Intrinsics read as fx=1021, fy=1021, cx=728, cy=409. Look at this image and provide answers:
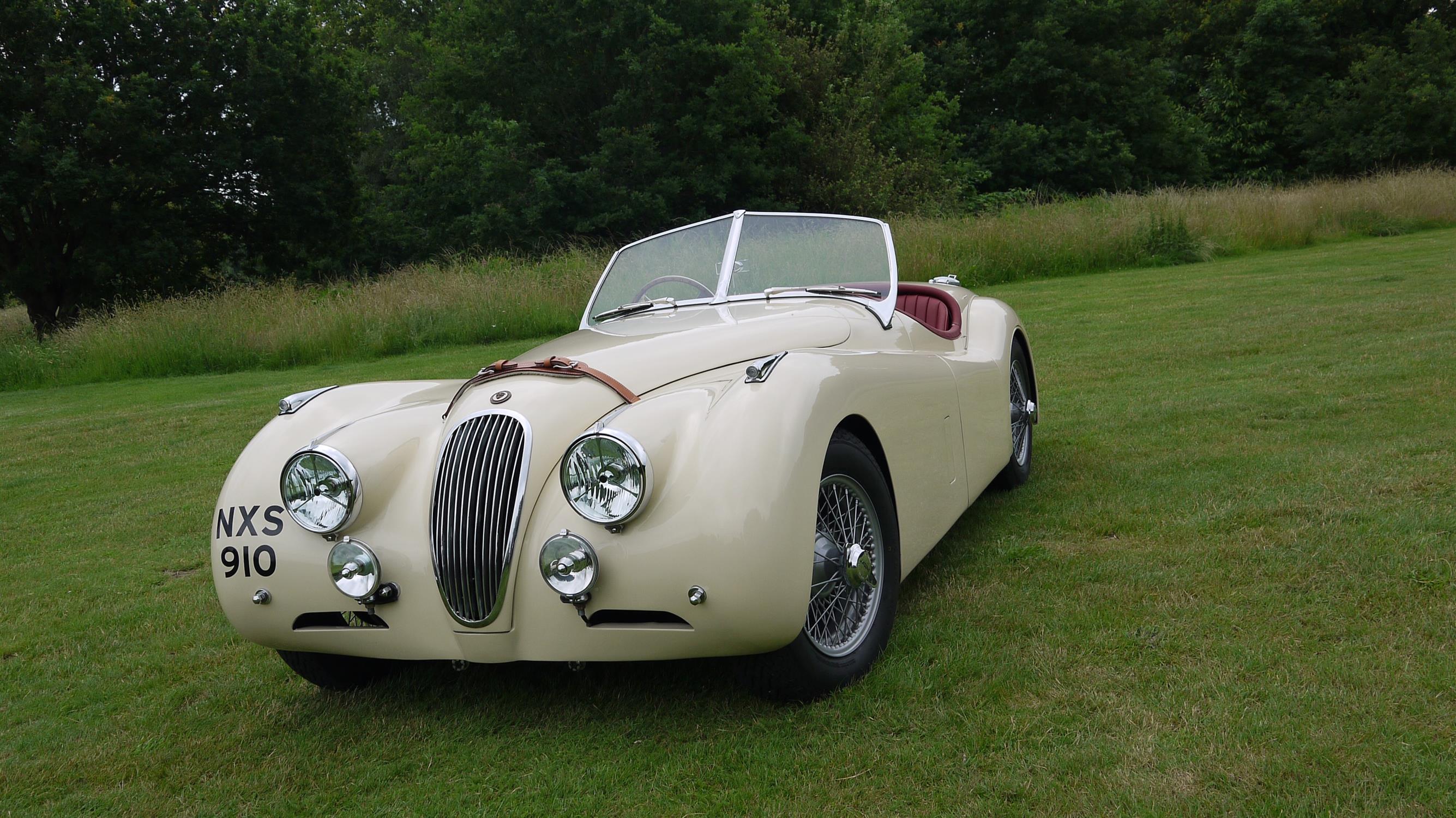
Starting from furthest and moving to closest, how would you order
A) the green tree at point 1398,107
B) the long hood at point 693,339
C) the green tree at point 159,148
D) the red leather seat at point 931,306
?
the green tree at point 1398,107, the green tree at point 159,148, the red leather seat at point 931,306, the long hood at point 693,339

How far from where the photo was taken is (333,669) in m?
3.21

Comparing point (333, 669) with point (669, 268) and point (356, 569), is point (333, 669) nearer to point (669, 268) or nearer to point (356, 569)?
point (356, 569)

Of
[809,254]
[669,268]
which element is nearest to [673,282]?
[669,268]

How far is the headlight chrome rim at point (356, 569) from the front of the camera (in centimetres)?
281

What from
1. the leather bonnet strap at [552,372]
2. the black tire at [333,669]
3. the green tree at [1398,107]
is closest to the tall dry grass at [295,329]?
the leather bonnet strap at [552,372]

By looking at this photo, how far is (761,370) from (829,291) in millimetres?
1530

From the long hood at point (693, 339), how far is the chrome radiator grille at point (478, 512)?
1.50 ft

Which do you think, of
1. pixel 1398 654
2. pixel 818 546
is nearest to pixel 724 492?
pixel 818 546

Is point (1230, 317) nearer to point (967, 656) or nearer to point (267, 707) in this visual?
point (967, 656)

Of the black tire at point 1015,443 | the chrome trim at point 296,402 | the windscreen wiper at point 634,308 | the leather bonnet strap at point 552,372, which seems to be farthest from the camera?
the black tire at point 1015,443

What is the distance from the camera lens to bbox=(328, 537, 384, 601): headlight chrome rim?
9.21 feet

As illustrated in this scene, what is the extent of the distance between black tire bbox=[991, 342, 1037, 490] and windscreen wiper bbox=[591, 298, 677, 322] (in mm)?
1674

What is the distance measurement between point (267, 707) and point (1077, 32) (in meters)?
36.7

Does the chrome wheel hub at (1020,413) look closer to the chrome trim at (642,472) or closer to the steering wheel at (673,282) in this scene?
the steering wheel at (673,282)
